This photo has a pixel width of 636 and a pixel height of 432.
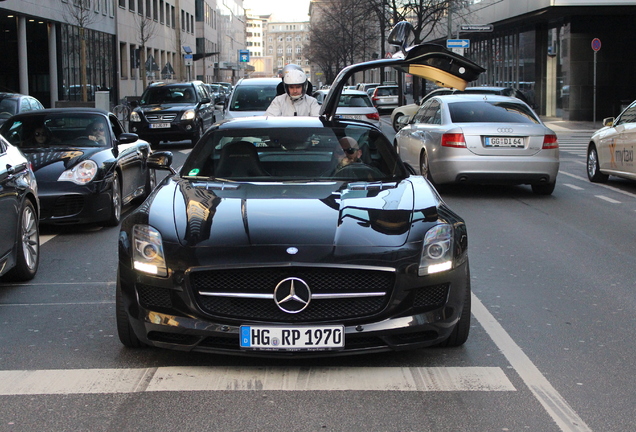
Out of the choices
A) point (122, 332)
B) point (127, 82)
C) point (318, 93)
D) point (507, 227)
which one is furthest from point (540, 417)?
point (127, 82)

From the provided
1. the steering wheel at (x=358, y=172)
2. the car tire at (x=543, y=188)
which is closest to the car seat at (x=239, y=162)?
the steering wheel at (x=358, y=172)

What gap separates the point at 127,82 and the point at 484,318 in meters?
54.5

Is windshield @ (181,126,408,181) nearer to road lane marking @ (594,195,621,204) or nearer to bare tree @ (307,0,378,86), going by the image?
road lane marking @ (594,195,621,204)

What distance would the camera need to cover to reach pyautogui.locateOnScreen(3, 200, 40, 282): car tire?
7109 mm

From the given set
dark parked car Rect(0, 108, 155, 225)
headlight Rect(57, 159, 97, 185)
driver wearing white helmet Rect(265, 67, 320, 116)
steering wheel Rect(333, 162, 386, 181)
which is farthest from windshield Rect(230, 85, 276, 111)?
steering wheel Rect(333, 162, 386, 181)

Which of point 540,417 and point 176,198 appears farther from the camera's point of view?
point 176,198

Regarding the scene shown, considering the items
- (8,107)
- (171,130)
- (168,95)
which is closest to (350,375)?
(8,107)

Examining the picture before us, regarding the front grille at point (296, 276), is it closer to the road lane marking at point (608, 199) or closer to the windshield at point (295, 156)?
the windshield at point (295, 156)

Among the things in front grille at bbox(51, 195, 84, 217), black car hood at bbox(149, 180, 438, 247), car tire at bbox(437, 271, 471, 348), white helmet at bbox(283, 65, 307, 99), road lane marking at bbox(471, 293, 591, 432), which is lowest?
road lane marking at bbox(471, 293, 591, 432)

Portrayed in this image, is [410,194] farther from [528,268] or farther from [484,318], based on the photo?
[528,268]

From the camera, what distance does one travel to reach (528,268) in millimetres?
7828

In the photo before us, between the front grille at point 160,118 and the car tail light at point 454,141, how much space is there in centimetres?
1234

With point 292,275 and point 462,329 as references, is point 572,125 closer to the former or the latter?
point 462,329

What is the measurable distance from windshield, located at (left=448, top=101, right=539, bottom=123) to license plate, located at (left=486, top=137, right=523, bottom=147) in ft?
1.27
